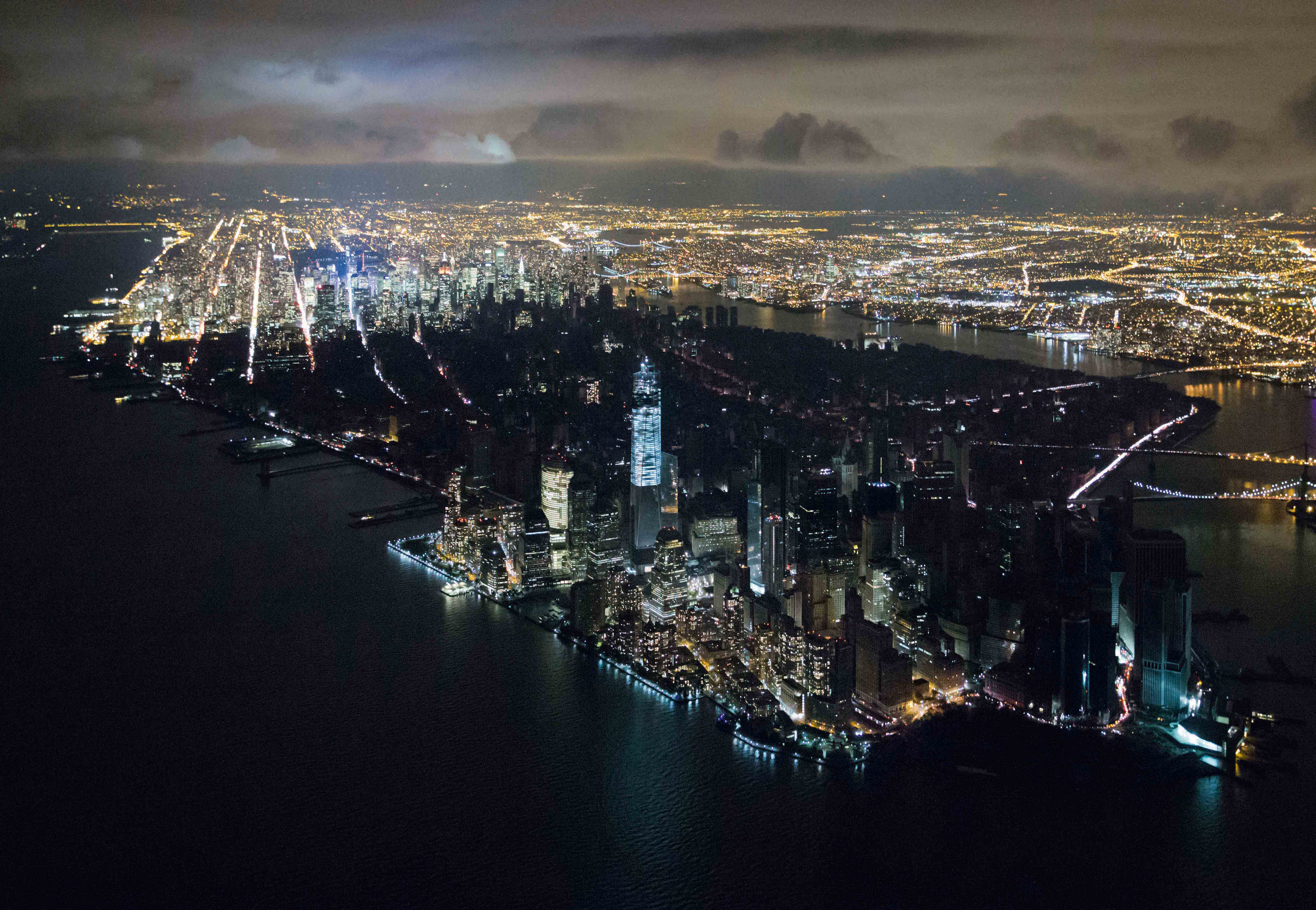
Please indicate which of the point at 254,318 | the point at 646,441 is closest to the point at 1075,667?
the point at 646,441

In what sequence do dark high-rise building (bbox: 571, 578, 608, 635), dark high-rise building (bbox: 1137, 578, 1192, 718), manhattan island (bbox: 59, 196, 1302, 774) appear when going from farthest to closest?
dark high-rise building (bbox: 571, 578, 608, 635) → manhattan island (bbox: 59, 196, 1302, 774) → dark high-rise building (bbox: 1137, 578, 1192, 718)

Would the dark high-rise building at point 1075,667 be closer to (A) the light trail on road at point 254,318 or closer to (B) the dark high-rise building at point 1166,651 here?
(B) the dark high-rise building at point 1166,651

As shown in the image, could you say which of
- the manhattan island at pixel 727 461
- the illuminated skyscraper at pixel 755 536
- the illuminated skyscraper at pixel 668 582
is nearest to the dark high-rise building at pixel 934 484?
the manhattan island at pixel 727 461

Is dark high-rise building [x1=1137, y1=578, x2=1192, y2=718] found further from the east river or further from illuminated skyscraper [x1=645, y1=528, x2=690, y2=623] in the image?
illuminated skyscraper [x1=645, y1=528, x2=690, y2=623]

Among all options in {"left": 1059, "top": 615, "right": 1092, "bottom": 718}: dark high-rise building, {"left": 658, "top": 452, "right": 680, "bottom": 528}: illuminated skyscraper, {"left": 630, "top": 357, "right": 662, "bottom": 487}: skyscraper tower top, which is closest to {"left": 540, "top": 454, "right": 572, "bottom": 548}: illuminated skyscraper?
{"left": 630, "top": 357, "right": 662, "bottom": 487}: skyscraper tower top

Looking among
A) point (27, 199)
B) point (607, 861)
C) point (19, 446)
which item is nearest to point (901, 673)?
point (607, 861)

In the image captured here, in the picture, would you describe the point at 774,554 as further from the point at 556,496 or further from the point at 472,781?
the point at 472,781
